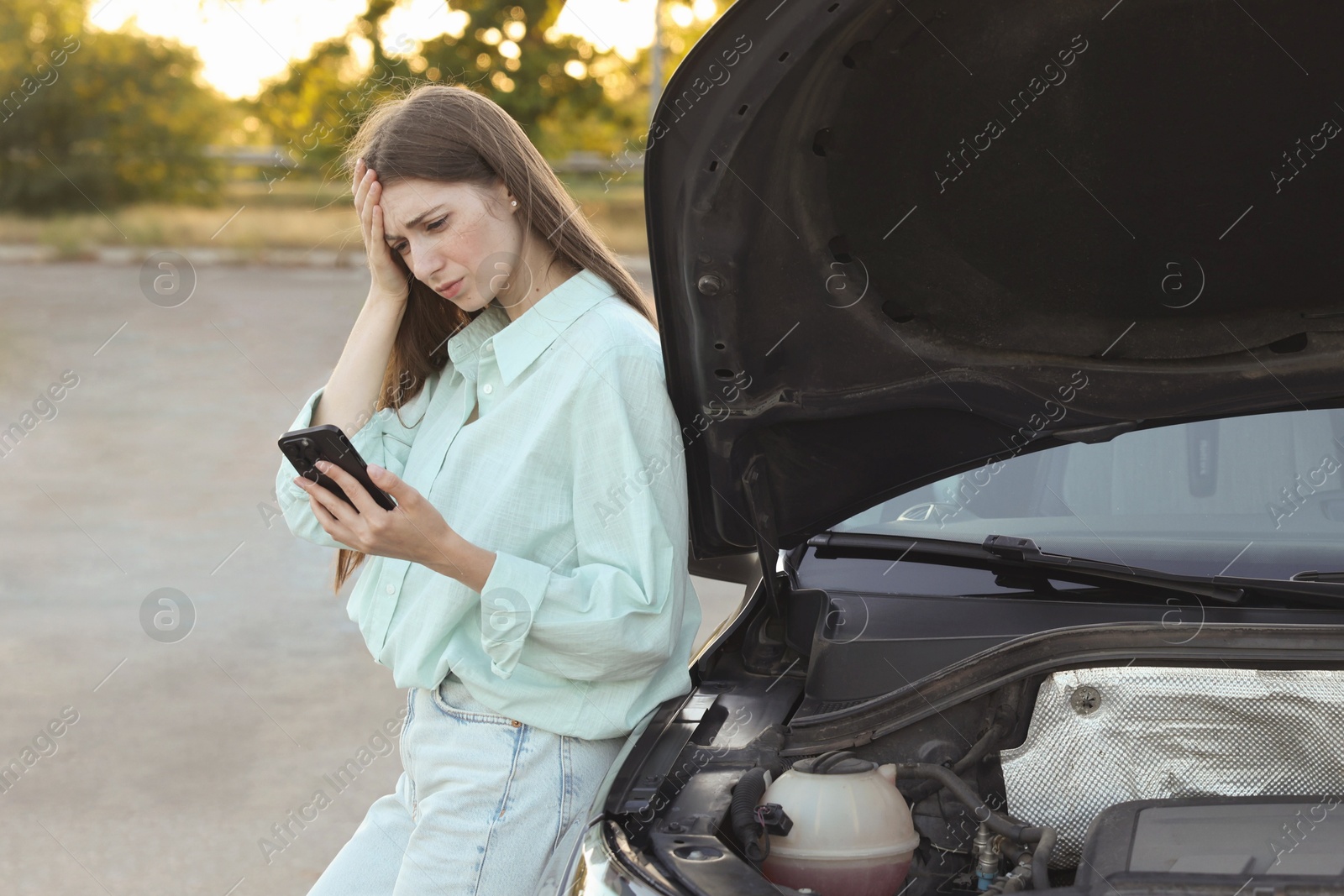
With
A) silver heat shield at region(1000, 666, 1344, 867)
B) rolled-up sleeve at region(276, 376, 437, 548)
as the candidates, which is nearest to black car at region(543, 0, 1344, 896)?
silver heat shield at region(1000, 666, 1344, 867)

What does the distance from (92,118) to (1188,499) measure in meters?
25.3

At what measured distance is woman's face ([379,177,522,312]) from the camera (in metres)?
1.90

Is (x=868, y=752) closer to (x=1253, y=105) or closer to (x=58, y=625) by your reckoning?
(x=1253, y=105)

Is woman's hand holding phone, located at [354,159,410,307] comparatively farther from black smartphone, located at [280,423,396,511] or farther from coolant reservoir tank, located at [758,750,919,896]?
coolant reservoir tank, located at [758,750,919,896]

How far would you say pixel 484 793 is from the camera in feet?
5.85

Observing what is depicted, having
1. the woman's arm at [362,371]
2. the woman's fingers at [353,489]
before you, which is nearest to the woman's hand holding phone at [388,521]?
the woman's fingers at [353,489]

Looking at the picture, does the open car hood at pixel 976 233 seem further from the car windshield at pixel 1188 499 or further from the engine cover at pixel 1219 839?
the engine cover at pixel 1219 839

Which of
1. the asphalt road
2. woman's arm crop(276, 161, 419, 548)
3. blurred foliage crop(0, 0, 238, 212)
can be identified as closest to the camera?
woman's arm crop(276, 161, 419, 548)

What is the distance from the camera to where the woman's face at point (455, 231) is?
190 cm

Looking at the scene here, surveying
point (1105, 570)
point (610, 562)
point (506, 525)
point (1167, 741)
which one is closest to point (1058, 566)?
point (1105, 570)

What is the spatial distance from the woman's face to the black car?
256 mm

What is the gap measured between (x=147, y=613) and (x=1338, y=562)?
530 centimetres

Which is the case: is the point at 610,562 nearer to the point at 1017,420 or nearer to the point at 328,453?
the point at 328,453

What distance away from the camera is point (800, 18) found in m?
1.62
